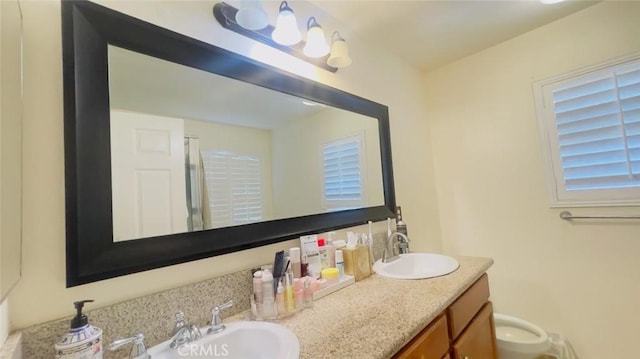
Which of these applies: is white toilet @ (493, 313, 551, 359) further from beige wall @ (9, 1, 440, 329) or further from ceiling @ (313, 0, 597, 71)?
ceiling @ (313, 0, 597, 71)

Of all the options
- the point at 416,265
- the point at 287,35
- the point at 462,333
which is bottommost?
the point at 462,333

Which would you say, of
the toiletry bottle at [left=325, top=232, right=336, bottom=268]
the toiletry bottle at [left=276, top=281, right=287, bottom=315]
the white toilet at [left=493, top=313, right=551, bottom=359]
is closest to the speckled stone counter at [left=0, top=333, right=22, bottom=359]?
the toiletry bottle at [left=276, top=281, right=287, bottom=315]

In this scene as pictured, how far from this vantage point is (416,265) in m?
1.56

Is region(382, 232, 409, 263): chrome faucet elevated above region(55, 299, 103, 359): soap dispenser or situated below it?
below

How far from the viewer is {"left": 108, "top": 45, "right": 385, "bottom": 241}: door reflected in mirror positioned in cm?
79

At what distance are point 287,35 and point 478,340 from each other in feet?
5.14

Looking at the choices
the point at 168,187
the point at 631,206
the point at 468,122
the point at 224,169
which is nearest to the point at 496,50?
the point at 468,122

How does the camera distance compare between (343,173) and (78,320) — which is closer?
(78,320)

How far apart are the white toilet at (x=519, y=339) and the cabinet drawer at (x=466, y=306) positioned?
41 cm

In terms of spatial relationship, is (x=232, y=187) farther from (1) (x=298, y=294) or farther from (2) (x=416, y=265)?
(2) (x=416, y=265)

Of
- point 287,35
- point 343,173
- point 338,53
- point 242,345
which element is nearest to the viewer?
point 242,345

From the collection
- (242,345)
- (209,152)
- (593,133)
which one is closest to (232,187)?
(209,152)

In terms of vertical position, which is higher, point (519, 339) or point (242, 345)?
point (242, 345)

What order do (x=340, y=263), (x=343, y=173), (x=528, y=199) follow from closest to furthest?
(x=340, y=263)
(x=343, y=173)
(x=528, y=199)
